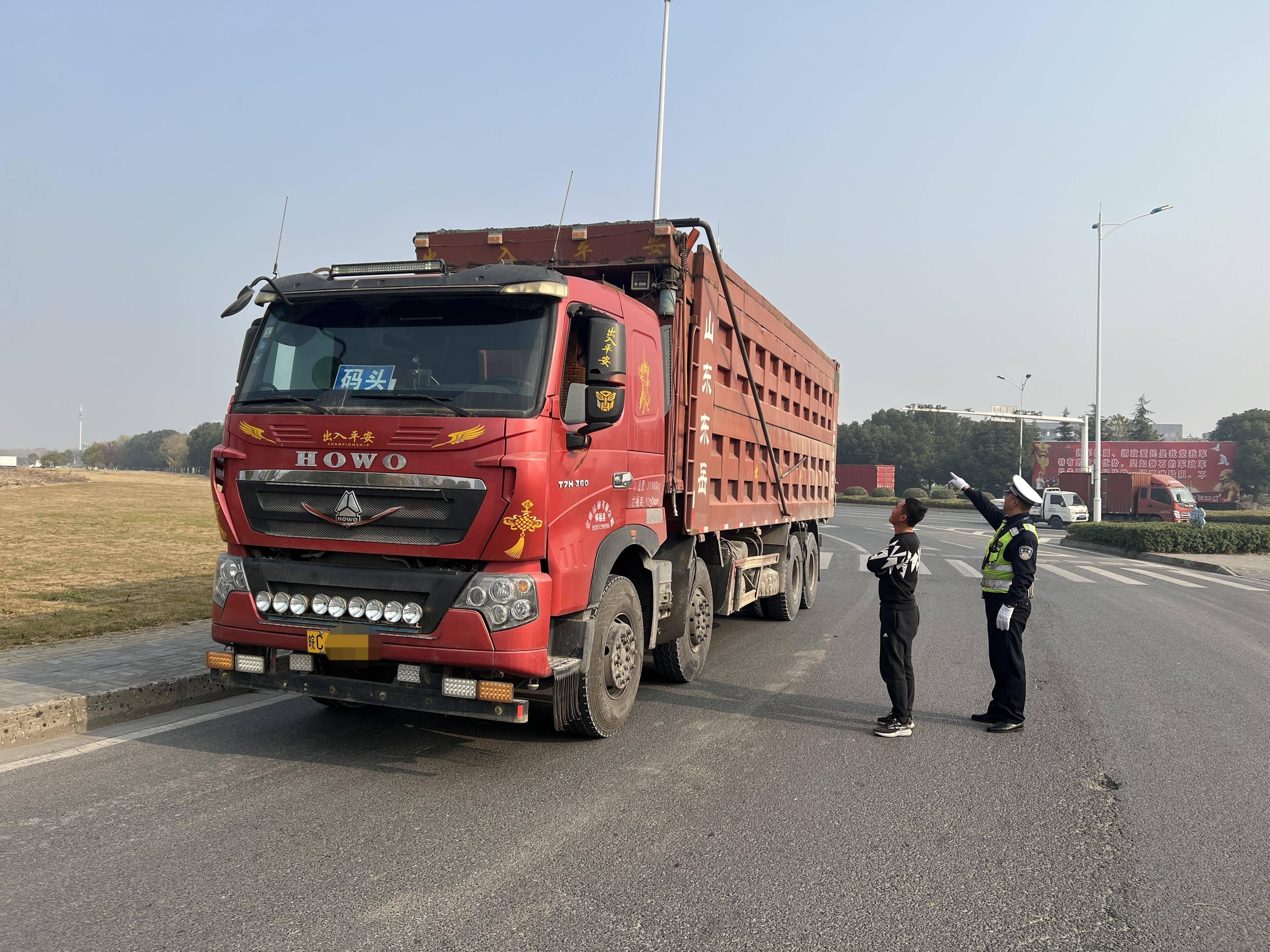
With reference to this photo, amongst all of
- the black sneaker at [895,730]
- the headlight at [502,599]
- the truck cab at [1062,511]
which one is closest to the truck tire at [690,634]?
the black sneaker at [895,730]

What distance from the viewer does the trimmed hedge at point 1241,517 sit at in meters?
37.2

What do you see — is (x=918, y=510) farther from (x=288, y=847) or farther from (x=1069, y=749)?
(x=288, y=847)

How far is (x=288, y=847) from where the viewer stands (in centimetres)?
367

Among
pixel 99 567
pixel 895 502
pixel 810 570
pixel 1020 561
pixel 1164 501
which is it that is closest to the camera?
pixel 1020 561

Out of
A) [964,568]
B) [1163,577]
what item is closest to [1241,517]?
[1163,577]

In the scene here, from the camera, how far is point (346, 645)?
4.44 meters

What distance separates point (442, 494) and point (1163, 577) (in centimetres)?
1831

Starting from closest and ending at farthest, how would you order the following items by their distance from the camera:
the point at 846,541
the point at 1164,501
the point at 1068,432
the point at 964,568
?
the point at 964,568 < the point at 846,541 < the point at 1164,501 < the point at 1068,432

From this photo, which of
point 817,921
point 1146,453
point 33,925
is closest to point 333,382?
point 33,925

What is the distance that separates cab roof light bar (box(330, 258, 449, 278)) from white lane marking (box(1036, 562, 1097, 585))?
1378 cm

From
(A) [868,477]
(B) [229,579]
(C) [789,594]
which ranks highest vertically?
(A) [868,477]

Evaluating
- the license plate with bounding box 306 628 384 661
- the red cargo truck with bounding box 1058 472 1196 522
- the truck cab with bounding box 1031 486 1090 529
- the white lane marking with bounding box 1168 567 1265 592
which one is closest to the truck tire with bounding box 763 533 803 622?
the license plate with bounding box 306 628 384 661

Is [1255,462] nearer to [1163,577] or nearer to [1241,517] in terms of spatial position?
[1241,517]

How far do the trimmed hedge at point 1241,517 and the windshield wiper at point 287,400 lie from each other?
39.5 metres
